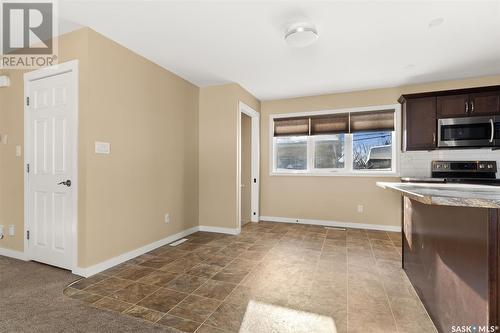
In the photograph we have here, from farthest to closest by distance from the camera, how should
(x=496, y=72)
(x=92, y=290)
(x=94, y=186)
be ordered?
(x=496, y=72) → (x=94, y=186) → (x=92, y=290)

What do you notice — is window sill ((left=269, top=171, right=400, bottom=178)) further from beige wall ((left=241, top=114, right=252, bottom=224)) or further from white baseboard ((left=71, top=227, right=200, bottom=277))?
white baseboard ((left=71, top=227, right=200, bottom=277))

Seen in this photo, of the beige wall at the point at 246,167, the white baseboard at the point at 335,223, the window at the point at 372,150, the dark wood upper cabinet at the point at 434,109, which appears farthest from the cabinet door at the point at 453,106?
the beige wall at the point at 246,167

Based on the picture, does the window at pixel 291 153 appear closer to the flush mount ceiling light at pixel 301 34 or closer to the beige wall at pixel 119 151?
the beige wall at pixel 119 151

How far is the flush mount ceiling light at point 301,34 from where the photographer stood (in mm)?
2377

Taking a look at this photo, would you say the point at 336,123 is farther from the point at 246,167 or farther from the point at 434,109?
the point at 246,167

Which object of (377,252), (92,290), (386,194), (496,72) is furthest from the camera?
(386,194)

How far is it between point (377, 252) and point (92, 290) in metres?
3.35

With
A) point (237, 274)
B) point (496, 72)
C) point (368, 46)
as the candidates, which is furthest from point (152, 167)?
point (496, 72)

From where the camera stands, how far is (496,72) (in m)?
3.62

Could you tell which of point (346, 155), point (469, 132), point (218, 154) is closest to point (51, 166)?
point (218, 154)

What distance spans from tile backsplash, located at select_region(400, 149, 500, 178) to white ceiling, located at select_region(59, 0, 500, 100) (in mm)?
1235

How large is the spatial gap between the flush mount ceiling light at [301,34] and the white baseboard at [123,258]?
3.11 metres

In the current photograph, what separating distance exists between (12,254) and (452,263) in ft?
15.0

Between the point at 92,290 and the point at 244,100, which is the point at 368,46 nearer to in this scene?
the point at 244,100
